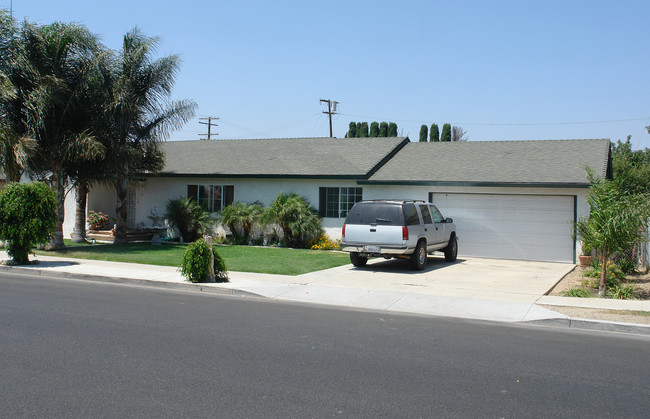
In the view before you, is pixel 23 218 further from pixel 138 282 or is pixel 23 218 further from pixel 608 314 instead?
pixel 608 314

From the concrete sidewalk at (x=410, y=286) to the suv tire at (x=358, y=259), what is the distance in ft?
0.68

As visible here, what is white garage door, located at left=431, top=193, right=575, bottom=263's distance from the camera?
18438mm

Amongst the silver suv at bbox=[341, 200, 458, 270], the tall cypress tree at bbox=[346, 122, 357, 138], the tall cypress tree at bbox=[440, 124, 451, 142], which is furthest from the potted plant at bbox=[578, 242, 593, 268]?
the tall cypress tree at bbox=[346, 122, 357, 138]

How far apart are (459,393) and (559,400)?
0.94 meters

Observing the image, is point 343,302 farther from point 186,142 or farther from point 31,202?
point 186,142

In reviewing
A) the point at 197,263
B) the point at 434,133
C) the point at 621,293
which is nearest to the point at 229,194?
the point at 197,263

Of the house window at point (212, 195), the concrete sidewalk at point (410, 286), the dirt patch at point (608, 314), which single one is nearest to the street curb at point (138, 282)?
the concrete sidewalk at point (410, 286)

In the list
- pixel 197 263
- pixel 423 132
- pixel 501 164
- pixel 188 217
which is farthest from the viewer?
pixel 423 132

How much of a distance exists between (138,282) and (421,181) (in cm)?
1065

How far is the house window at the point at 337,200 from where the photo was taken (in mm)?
21797

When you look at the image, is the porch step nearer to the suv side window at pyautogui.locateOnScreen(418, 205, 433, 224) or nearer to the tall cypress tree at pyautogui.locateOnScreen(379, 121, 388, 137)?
the suv side window at pyautogui.locateOnScreen(418, 205, 433, 224)

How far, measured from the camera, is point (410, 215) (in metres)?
15.8

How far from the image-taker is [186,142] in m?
29.8

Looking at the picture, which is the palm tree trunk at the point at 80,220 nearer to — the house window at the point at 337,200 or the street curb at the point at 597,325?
the house window at the point at 337,200
